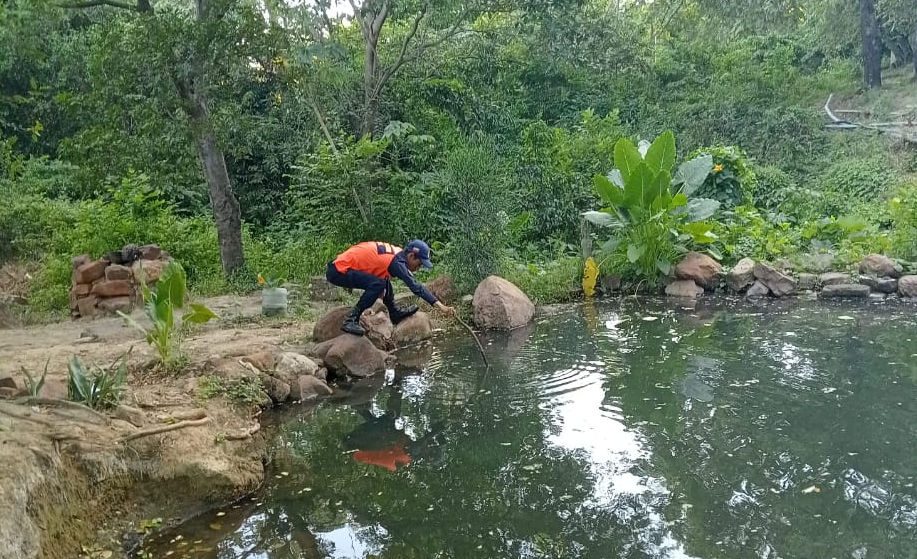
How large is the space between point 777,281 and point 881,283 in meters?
1.24

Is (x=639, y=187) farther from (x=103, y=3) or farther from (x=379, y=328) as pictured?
(x=103, y=3)

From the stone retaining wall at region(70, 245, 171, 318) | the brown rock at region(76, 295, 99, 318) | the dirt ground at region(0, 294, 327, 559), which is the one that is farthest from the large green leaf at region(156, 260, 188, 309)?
the brown rock at region(76, 295, 99, 318)

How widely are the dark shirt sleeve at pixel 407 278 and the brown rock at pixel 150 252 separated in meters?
3.77

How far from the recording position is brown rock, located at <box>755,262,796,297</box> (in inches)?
395

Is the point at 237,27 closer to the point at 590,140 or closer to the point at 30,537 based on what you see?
the point at 30,537

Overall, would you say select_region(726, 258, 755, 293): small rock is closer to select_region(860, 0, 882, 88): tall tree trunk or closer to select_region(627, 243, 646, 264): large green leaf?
select_region(627, 243, 646, 264): large green leaf

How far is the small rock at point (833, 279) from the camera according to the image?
9.88 m

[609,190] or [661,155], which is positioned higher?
[661,155]

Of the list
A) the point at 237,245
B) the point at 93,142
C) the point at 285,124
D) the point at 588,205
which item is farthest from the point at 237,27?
the point at 588,205

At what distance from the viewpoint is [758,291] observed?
398 inches

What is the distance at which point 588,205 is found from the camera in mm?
12852

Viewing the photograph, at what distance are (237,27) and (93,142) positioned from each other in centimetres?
225

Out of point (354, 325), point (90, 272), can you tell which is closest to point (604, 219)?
point (354, 325)

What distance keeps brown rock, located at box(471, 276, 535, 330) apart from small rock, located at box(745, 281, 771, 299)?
316 centimetres
